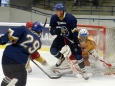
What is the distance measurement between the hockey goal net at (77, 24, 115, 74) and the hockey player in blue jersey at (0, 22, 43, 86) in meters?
1.29

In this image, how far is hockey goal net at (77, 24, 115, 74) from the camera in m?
3.28

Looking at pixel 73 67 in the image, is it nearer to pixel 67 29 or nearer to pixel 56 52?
pixel 56 52

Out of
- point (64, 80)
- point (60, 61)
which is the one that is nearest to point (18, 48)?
point (64, 80)

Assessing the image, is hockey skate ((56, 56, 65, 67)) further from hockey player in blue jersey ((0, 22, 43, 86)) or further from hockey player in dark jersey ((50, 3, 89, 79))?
hockey player in blue jersey ((0, 22, 43, 86))

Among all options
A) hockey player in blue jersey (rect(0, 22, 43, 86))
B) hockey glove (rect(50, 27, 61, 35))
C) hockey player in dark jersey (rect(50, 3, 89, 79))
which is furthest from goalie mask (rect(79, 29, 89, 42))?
hockey player in blue jersey (rect(0, 22, 43, 86))

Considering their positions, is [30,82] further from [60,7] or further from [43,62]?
[60,7]

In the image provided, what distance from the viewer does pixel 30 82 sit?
271cm

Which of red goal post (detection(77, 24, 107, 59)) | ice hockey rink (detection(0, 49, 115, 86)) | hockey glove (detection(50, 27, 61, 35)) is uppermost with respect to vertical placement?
hockey glove (detection(50, 27, 61, 35))

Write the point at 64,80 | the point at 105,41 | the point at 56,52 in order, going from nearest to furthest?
the point at 64,80
the point at 56,52
the point at 105,41

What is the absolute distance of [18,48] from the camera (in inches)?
82.8

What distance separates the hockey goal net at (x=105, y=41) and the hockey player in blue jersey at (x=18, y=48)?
129 centimetres

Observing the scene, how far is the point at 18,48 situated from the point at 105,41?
4.64 ft

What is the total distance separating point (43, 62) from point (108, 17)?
199cm

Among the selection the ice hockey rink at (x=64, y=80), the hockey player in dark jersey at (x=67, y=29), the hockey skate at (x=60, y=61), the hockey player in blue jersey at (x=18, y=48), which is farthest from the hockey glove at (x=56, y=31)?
the hockey player in blue jersey at (x=18, y=48)
